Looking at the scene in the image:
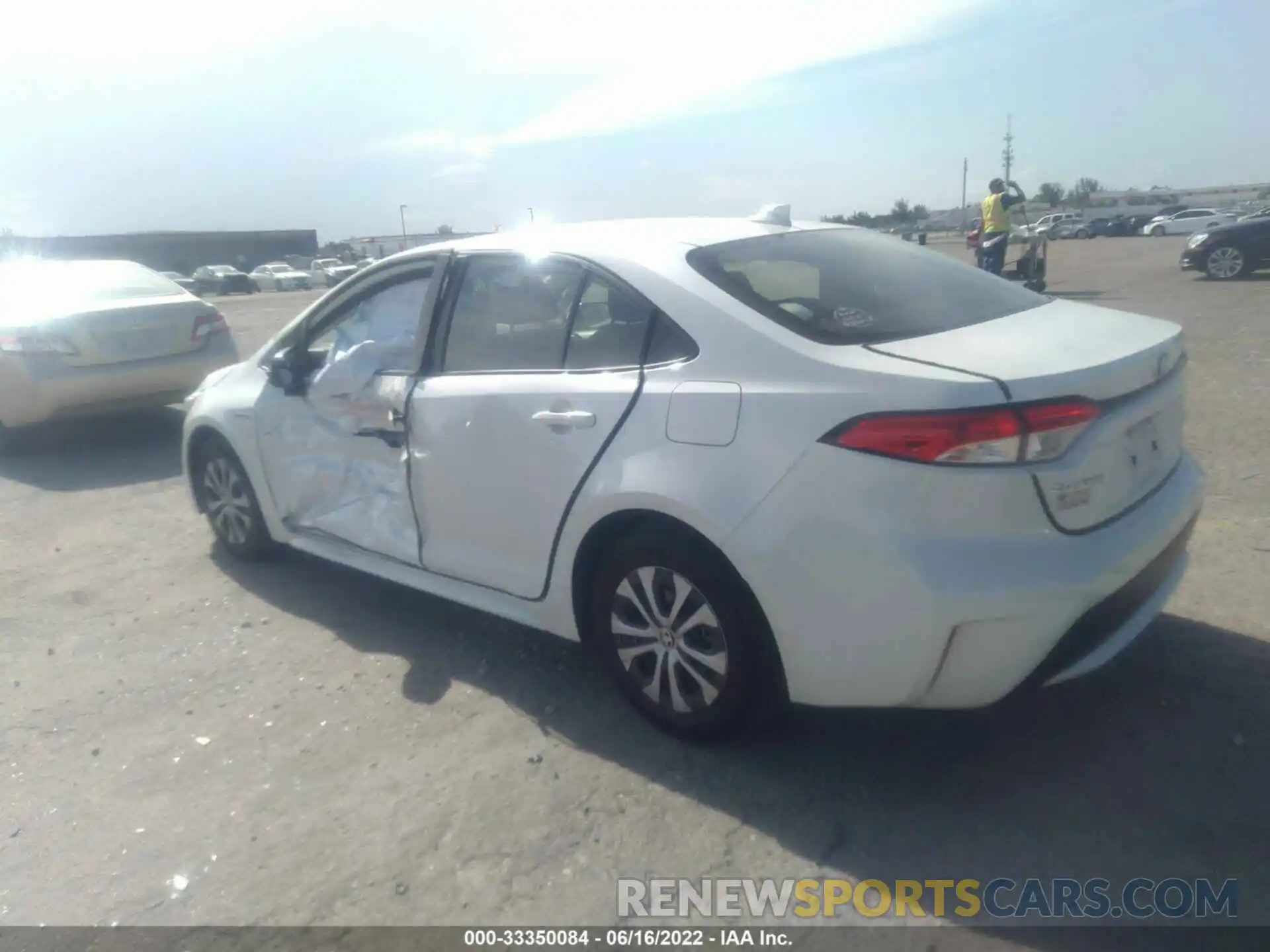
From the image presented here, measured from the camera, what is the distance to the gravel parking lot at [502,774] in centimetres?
278

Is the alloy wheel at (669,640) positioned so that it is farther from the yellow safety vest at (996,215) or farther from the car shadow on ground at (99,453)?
the yellow safety vest at (996,215)

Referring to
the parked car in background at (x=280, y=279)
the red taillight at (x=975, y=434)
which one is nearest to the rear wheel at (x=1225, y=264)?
the red taillight at (x=975, y=434)

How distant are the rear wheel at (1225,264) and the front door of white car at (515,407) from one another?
16.9 metres

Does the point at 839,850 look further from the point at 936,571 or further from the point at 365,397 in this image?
the point at 365,397

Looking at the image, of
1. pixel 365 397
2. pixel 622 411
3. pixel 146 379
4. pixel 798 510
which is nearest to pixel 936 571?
pixel 798 510

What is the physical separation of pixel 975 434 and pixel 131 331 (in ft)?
23.5

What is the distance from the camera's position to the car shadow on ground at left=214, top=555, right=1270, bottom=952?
2713mm

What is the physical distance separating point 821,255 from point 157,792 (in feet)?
9.58

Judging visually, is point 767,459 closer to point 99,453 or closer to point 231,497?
point 231,497

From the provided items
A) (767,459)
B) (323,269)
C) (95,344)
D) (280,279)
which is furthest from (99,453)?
(323,269)

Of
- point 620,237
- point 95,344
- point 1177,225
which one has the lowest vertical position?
point 1177,225

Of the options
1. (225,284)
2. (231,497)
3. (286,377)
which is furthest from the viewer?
(225,284)

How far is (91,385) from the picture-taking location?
304 inches

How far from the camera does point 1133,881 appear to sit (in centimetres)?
260
